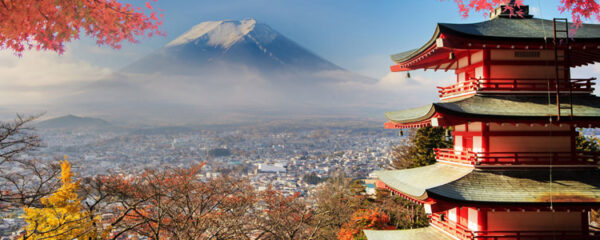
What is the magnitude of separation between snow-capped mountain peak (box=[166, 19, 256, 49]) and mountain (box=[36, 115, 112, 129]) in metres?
40.5

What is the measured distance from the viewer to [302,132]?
8894 cm

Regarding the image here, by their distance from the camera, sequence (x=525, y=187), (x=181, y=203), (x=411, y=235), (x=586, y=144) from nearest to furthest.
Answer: (x=525, y=187) < (x=411, y=235) < (x=181, y=203) < (x=586, y=144)

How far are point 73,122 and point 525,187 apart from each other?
252 feet

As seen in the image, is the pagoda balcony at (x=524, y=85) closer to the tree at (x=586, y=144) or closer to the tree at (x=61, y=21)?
the tree at (x=61, y=21)

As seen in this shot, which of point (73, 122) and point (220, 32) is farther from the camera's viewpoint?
point (220, 32)

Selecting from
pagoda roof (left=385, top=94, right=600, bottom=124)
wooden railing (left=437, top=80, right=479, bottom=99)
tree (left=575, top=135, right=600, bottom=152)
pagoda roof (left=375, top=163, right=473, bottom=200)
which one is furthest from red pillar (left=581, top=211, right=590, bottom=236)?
tree (left=575, top=135, right=600, bottom=152)

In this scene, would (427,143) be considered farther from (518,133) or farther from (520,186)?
(520,186)

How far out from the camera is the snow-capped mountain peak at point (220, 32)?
117 meters

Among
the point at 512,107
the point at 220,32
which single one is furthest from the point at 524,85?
the point at 220,32

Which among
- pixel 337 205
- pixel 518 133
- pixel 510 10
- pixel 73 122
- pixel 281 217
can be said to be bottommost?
pixel 337 205

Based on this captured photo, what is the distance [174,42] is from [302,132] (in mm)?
51104

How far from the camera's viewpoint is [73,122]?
70.1 meters

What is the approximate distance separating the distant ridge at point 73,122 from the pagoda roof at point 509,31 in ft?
225

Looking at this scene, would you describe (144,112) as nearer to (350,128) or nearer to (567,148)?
(350,128)
